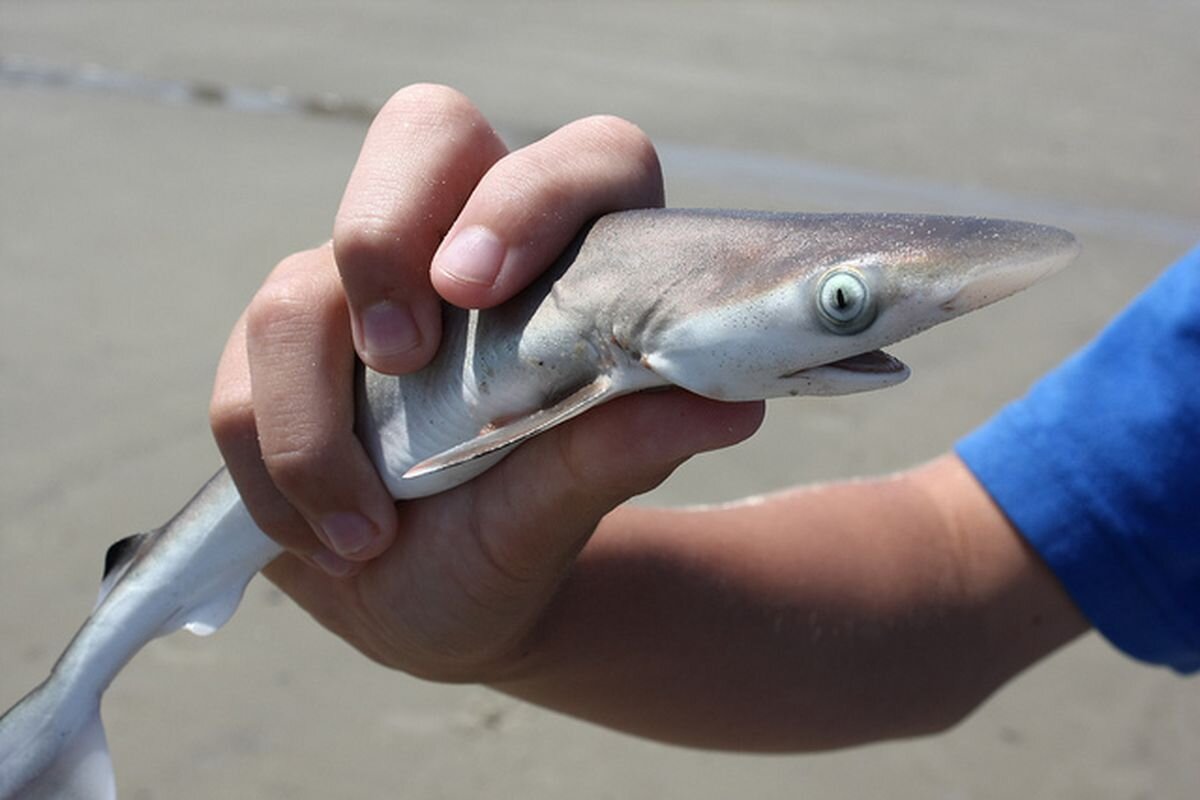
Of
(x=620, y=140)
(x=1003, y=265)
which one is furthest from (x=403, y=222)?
(x=1003, y=265)

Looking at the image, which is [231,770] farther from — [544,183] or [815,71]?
[815,71]

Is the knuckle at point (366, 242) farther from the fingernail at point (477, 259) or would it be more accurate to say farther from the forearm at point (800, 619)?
the forearm at point (800, 619)

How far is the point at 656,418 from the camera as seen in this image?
161 centimetres

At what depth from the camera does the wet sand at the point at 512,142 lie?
3.54 metres

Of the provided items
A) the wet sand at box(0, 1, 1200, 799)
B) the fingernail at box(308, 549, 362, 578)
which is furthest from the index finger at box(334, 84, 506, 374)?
the wet sand at box(0, 1, 1200, 799)

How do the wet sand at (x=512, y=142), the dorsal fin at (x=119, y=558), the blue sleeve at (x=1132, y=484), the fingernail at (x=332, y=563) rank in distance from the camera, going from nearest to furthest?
the fingernail at (x=332, y=563) < the dorsal fin at (x=119, y=558) < the blue sleeve at (x=1132, y=484) < the wet sand at (x=512, y=142)

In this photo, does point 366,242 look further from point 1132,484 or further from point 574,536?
point 1132,484

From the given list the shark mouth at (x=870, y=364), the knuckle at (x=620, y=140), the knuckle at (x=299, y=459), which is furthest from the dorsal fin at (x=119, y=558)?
the shark mouth at (x=870, y=364)

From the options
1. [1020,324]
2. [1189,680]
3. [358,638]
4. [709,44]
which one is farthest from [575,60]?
[358,638]

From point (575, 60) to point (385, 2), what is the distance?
1.82 metres

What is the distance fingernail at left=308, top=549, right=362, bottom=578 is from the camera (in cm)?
200

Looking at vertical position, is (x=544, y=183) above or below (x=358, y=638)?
above

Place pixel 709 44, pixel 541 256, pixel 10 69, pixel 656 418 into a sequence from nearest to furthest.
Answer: pixel 656 418 < pixel 541 256 < pixel 10 69 < pixel 709 44

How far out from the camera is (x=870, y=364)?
1.51 m
